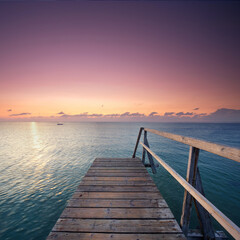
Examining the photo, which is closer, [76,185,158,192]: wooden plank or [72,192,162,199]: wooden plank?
[72,192,162,199]: wooden plank

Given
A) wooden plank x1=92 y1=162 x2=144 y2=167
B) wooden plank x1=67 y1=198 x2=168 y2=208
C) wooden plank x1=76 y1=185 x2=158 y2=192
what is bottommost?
wooden plank x1=92 y1=162 x2=144 y2=167

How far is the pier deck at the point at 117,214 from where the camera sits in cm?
196

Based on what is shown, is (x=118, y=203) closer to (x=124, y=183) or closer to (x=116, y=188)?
(x=116, y=188)

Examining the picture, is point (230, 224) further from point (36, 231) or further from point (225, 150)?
point (36, 231)

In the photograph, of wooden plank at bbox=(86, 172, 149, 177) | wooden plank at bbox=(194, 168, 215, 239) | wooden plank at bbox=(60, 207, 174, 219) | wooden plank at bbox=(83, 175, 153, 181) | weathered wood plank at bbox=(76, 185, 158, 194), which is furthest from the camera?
wooden plank at bbox=(86, 172, 149, 177)

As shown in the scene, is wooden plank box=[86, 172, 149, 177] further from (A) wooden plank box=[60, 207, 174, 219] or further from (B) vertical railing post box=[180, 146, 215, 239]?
(B) vertical railing post box=[180, 146, 215, 239]

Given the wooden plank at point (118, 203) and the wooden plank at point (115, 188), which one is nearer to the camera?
the wooden plank at point (118, 203)

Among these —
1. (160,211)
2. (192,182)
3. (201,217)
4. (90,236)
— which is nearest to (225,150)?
(192,182)

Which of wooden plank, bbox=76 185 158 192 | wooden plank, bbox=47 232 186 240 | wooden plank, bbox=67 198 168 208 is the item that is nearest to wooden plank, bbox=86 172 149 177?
wooden plank, bbox=76 185 158 192

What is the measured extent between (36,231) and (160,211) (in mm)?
4808

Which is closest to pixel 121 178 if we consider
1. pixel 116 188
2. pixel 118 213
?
pixel 116 188

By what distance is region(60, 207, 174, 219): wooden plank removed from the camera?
2.29 metres

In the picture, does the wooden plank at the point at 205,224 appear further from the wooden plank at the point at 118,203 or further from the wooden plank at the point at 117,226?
the wooden plank at the point at 118,203

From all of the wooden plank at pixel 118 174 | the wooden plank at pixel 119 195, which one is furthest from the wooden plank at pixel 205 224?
the wooden plank at pixel 118 174
